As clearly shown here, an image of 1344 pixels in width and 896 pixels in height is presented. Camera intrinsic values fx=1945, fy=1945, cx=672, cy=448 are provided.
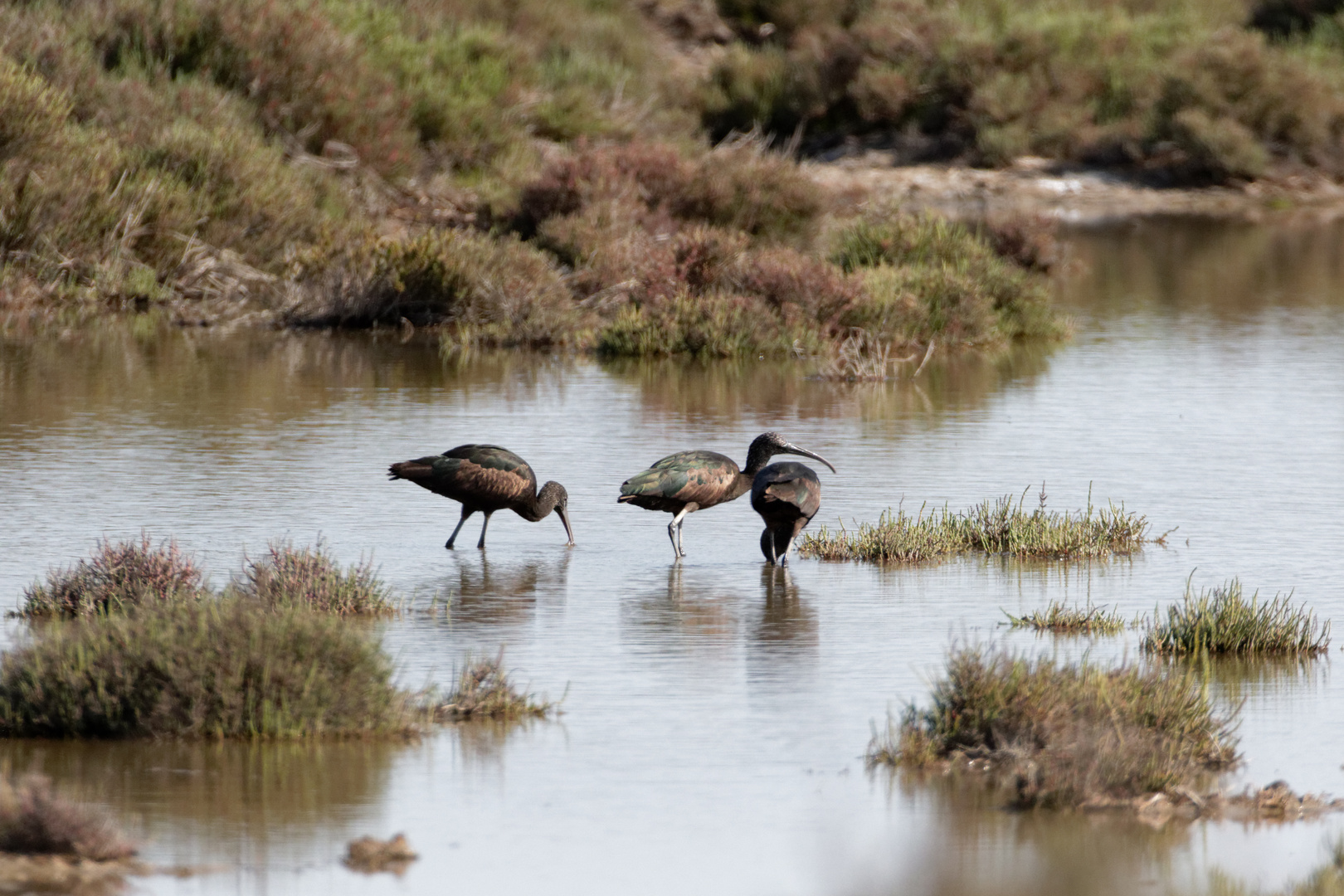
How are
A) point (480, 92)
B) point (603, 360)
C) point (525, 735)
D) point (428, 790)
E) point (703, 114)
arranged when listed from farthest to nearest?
point (703, 114) → point (480, 92) → point (603, 360) → point (525, 735) → point (428, 790)

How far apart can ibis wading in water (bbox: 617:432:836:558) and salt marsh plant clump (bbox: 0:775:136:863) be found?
5.12 metres

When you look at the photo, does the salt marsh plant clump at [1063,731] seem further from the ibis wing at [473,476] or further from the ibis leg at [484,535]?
the ibis leg at [484,535]

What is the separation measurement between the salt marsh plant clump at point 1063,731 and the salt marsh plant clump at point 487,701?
58.0 inches

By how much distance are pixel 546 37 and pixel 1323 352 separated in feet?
80.0

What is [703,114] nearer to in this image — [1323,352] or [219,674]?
[1323,352]

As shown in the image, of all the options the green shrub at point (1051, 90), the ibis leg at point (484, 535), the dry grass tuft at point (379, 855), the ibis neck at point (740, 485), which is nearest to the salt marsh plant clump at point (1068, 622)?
the ibis neck at point (740, 485)

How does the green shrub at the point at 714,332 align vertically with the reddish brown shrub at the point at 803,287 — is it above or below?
below

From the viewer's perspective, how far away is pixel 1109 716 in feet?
24.2

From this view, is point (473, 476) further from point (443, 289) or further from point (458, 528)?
point (443, 289)

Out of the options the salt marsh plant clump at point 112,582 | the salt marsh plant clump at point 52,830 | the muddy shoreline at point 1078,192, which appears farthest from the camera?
the muddy shoreline at point 1078,192

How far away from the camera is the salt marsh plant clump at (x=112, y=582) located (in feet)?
31.0

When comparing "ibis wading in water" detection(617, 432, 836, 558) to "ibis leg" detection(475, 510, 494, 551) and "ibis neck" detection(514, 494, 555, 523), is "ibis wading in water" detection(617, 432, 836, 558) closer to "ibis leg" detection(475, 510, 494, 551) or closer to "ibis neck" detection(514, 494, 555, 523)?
"ibis neck" detection(514, 494, 555, 523)

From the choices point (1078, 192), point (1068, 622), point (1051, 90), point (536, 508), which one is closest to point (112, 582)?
point (536, 508)

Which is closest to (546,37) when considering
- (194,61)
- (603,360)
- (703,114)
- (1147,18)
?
(703,114)
